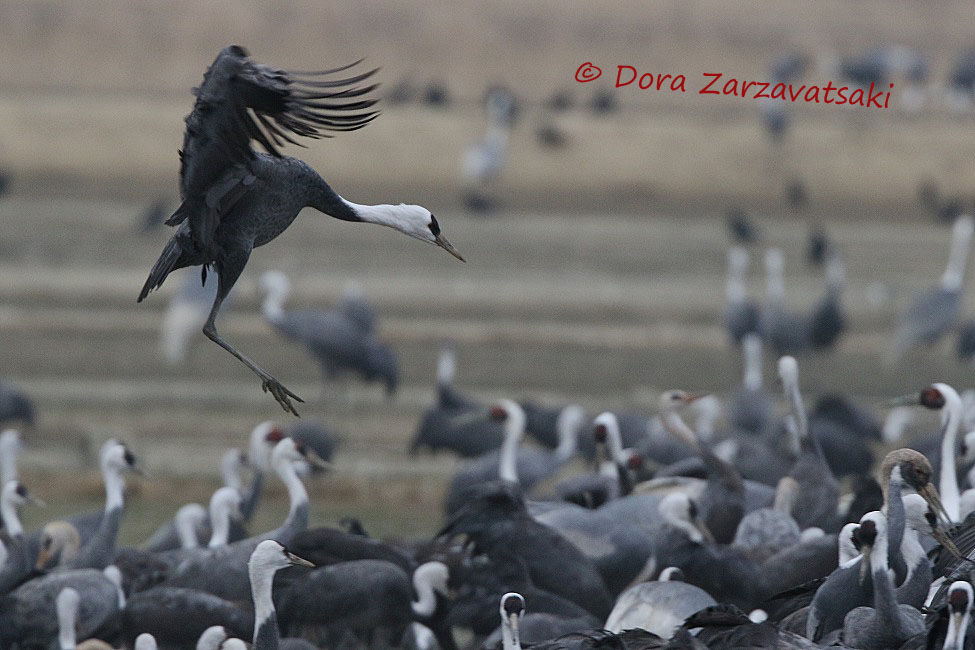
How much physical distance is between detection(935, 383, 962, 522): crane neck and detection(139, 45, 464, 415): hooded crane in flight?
287 cm

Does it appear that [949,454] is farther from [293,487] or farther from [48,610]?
[48,610]

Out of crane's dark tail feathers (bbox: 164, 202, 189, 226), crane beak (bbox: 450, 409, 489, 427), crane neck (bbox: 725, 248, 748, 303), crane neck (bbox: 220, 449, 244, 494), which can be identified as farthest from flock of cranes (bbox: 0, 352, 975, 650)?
crane neck (bbox: 725, 248, 748, 303)

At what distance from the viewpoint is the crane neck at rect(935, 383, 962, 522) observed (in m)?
8.08

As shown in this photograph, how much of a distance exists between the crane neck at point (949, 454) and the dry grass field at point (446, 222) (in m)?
3.65

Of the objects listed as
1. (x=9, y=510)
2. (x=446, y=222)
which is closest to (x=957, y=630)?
(x=9, y=510)

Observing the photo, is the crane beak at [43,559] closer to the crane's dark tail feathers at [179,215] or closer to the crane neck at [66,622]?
the crane neck at [66,622]

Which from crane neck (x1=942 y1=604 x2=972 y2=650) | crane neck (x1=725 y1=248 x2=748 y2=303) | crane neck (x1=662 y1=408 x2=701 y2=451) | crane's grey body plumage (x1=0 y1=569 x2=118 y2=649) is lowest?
crane's grey body plumage (x1=0 y1=569 x2=118 y2=649)

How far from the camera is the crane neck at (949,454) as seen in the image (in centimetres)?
808

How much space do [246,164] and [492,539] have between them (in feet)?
8.45

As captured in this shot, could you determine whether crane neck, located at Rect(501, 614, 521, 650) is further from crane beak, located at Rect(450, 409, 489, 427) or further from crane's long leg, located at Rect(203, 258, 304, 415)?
crane beak, located at Rect(450, 409, 489, 427)

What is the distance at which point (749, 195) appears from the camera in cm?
2595

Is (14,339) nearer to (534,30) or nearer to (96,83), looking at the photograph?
(96,83)

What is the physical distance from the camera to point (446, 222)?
73.7 ft

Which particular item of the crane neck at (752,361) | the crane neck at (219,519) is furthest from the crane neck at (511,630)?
the crane neck at (752,361)
